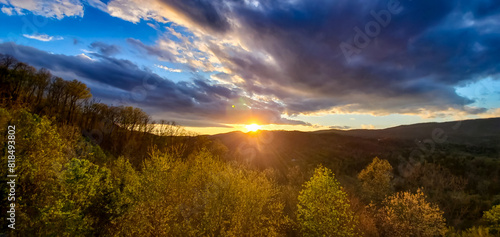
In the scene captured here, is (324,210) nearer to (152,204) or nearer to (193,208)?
(193,208)

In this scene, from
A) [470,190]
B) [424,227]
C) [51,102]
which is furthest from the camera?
[51,102]

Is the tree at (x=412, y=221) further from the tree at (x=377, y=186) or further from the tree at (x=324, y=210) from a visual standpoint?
the tree at (x=377, y=186)

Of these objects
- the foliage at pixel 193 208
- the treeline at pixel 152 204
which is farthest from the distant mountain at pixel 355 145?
the foliage at pixel 193 208

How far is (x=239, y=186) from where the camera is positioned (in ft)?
68.4

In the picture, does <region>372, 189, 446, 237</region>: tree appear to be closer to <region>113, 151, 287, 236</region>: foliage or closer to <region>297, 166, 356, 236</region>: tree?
<region>297, 166, 356, 236</region>: tree

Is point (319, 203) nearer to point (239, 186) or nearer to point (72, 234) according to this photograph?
point (239, 186)

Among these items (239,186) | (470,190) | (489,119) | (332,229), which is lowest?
(470,190)

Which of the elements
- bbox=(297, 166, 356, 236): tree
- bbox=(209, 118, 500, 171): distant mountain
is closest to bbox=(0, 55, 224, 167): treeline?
bbox=(209, 118, 500, 171): distant mountain

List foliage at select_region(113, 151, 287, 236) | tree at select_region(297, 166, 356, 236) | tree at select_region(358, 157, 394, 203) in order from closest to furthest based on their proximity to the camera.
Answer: foliage at select_region(113, 151, 287, 236), tree at select_region(297, 166, 356, 236), tree at select_region(358, 157, 394, 203)

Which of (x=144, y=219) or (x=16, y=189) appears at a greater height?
(x=16, y=189)

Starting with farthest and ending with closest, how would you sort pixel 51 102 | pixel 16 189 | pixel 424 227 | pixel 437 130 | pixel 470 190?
1. pixel 437 130
2. pixel 51 102
3. pixel 470 190
4. pixel 424 227
5. pixel 16 189

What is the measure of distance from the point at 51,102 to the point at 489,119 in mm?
281457

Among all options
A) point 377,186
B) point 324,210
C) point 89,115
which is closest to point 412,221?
point 324,210

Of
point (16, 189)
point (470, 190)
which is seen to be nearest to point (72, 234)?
point (16, 189)
